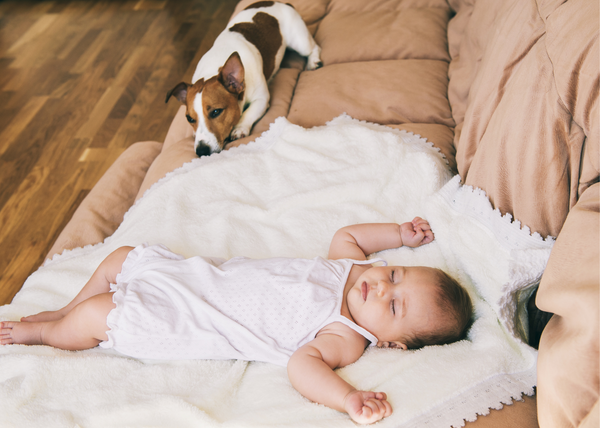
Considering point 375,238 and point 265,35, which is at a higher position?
point 265,35

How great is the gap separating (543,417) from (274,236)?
0.85 meters

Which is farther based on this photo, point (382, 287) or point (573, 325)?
point (382, 287)

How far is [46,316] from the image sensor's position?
1.26m

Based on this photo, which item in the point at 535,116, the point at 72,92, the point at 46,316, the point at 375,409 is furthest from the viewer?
the point at 72,92

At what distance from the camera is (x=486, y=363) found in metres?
1.02

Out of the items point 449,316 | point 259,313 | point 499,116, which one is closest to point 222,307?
point 259,313

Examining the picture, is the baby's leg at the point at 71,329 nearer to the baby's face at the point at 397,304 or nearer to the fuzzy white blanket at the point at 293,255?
the fuzzy white blanket at the point at 293,255

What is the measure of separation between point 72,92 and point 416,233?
2748 millimetres

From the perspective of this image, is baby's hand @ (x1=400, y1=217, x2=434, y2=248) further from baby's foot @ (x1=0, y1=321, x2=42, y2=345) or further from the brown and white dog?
baby's foot @ (x1=0, y1=321, x2=42, y2=345)

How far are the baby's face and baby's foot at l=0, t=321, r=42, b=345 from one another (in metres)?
0.81

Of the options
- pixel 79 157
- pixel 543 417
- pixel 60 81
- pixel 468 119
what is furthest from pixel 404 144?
pixel 60 81

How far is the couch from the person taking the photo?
0.79 meters

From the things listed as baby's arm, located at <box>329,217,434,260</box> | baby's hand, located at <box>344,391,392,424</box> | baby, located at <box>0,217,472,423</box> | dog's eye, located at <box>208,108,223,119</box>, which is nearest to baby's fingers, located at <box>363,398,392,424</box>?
baby's hand, located at <box>344,391,392,424</box>

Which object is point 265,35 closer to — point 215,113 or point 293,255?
point 215,113
